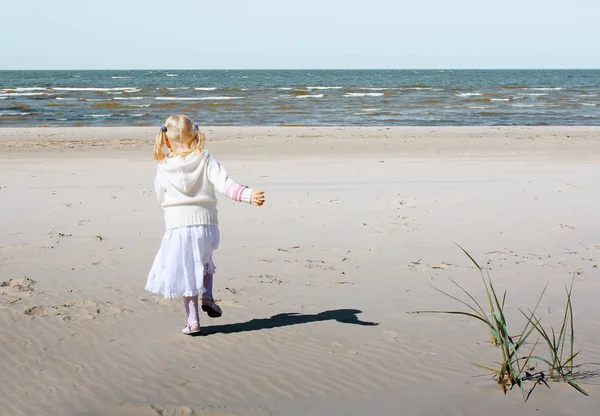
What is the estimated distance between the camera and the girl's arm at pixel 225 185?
4184mm

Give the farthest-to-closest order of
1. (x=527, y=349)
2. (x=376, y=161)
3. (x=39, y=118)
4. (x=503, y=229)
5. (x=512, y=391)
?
(x=39, y=118)
(x=376, y=161)
(x=503, y=229)
(x=527, y=349)
(x=512, y=391)

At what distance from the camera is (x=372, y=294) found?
5.27 metres

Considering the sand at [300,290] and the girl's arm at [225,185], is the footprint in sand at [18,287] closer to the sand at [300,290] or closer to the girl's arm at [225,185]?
the sand at [300,290]

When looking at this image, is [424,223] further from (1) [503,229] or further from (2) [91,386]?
(2) [91,386]

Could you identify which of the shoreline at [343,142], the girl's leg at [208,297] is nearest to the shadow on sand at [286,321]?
the girl's leg at [208,297]

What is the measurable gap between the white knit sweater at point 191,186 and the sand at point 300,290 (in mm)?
775

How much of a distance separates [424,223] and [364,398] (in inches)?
163

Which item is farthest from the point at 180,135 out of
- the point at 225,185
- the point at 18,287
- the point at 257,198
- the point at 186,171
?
the point at 18,287

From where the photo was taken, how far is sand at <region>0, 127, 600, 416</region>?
142 inches

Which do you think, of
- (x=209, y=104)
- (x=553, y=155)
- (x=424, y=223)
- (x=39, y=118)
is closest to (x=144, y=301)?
(x=424, y=223)

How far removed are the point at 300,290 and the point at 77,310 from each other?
5.40ft

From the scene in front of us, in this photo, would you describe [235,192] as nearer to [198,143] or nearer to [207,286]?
[198,143]

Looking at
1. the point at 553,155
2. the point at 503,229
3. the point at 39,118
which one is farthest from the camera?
the point at 39,118

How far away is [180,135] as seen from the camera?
429cm
